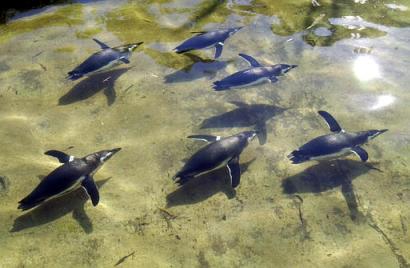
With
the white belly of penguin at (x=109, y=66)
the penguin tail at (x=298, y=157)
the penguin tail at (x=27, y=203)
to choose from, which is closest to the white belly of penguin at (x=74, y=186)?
the penguin tail at (x=27, y=203)

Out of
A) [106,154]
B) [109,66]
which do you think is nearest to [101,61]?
[109,66]

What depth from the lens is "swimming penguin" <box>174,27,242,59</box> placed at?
5.93m

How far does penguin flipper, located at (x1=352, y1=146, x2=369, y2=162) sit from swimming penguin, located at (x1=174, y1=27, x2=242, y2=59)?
264 centimetres

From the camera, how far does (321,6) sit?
7.69 meters

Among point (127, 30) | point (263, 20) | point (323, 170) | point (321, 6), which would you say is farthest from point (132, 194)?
point (321, 6)

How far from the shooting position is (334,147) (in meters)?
4.37

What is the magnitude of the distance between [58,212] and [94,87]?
2329 mm

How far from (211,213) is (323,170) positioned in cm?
147

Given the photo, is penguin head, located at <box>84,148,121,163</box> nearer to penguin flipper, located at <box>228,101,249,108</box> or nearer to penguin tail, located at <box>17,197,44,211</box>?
penguin tail, located at <box>17,197,44,211</box>

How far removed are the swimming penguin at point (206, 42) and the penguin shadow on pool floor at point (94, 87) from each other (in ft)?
3.13

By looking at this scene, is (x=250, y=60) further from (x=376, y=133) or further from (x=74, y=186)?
(x=74, y=186)

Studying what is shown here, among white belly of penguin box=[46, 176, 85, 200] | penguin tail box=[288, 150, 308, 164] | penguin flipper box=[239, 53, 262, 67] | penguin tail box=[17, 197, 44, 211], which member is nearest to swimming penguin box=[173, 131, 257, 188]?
penguin tail box=[288, 150, 308, 164]

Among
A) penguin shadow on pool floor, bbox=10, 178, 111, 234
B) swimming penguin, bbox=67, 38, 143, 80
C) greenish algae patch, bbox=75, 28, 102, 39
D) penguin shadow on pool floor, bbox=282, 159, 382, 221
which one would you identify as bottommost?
penguin shadow on pool floor, bbox=282, 159, 382, 221

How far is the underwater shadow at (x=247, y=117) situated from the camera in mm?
5164
